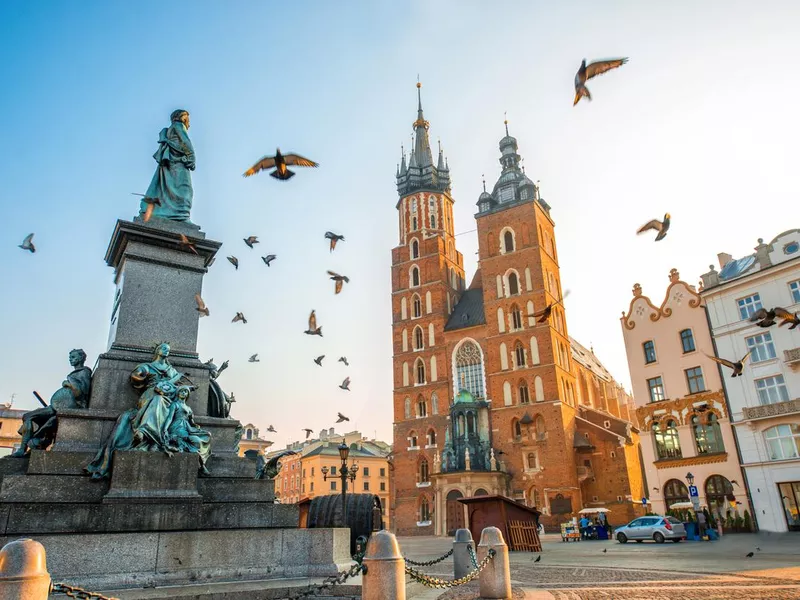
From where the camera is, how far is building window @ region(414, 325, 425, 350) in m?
47.0

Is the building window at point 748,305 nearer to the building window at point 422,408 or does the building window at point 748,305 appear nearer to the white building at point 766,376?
the white building at point 766,376

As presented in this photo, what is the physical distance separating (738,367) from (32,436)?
43.8ft

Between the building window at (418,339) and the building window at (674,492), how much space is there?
22.9 metres

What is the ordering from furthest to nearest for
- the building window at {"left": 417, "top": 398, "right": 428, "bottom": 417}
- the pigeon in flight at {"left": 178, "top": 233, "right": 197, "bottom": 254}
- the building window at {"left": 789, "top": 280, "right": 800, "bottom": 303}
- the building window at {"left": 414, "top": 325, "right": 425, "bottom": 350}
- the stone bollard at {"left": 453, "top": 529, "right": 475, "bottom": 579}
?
the building window at {"left": 414, "top": 325, "right": 425, "bottom": 350}, the building window at {"left": 417, "top": 398, "right": 428, "bottom": 417}, the building window at {"left": 789, "top": 280, "right": 800, "bottom": 303}, the pigeon in flight at {"left": 178, "top": 233, "right": 197, "bottom": 254}, the stone bollard at {"left": 453, "top": 529, "right": 475, "bottom": 579}

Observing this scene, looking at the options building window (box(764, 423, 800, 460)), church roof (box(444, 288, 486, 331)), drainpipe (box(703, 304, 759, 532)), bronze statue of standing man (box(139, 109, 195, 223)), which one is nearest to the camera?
bronze statue of standing man (box(139, 109, 195, 223))

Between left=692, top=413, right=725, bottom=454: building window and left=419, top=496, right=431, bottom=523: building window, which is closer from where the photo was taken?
left=692, top=413, right=725, bottom=454: building window

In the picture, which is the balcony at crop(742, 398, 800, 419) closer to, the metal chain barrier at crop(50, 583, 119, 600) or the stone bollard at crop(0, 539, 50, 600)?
the metal chain barrier at crop(50, 583, 119, 600)

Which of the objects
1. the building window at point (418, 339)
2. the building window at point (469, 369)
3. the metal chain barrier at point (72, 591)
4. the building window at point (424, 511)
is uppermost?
the building window at point (418, 339)

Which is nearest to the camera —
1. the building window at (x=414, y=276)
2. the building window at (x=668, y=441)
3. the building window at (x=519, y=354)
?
the building window at (x=668, y=441)

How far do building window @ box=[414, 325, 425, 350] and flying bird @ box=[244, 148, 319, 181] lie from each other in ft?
126

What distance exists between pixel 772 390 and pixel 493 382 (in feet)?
66.7

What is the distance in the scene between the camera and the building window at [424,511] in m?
40.9

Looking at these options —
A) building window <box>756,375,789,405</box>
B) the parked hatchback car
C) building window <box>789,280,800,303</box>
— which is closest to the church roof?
building window <box>756,375,789,405</box>

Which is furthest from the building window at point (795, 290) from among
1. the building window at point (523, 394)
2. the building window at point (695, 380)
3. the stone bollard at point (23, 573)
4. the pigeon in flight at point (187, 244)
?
the stone bollard at point (23, 573)
